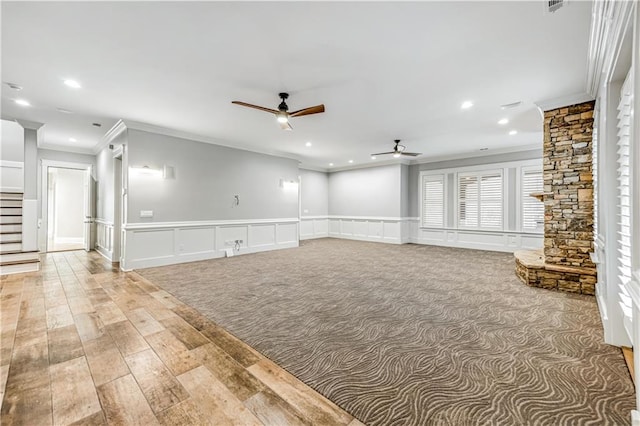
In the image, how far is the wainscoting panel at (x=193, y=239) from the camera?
5262mm

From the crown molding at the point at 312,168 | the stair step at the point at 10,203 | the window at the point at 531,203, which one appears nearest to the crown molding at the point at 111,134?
the stair step at the point at 10,203

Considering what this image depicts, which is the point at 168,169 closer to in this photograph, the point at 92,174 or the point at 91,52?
the point at 91,52

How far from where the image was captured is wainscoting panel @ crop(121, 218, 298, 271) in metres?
5.26

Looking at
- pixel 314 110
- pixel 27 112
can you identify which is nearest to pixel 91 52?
pixel 314 110

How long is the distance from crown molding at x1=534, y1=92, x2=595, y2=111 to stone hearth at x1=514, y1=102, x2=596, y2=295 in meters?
0.06

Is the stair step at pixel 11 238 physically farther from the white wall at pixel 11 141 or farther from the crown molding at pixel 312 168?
the crown molding at pixel 312 168

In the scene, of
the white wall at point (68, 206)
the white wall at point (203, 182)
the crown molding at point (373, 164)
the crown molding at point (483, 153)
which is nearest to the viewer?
the white wall at point (203, 182)

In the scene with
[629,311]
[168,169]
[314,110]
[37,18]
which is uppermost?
[37,18]

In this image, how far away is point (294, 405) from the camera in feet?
5.27

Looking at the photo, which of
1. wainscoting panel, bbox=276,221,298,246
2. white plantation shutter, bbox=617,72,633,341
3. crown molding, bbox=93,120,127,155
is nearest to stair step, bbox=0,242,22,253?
crown molding, bbox=93,120,127,155

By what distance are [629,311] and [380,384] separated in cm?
185

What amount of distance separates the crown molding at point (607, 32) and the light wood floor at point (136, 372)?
2946mm

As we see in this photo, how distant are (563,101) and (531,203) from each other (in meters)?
3.87

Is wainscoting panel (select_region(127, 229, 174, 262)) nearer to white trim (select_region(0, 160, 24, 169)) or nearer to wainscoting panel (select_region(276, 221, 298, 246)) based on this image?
white trim (select_region(0, 160, 24, 169))
